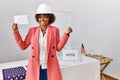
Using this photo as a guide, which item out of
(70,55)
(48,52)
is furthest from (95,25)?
(48,52)

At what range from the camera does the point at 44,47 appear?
1.38m

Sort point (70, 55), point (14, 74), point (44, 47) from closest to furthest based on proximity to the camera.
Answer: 1. point (44, 47)
2. point (14, 74)
3. point (70, 55)

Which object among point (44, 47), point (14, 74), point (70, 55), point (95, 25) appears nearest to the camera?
point (44, 47)

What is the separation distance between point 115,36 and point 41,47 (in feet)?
5.31

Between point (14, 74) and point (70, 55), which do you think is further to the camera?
point (70, 55)

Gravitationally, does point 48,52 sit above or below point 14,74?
above

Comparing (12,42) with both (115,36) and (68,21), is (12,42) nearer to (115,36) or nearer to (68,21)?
(68,21)

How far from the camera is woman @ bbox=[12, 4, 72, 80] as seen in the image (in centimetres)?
137

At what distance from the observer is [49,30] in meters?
1.40

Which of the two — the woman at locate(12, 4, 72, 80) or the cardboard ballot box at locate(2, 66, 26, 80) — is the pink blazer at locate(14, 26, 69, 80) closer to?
the woman at locate(12, 4, 72, 80)

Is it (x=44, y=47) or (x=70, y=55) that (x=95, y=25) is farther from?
(x=44, y=47)

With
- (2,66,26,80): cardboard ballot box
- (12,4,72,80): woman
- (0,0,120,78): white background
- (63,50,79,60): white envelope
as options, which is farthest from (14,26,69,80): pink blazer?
(0,0,120,78): white background

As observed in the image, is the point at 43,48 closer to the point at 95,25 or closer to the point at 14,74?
the point at 14,74

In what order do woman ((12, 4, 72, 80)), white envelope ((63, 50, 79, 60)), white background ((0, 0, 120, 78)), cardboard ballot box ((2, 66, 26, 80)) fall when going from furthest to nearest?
white background ((0, 0, 120, 78))
white envelope ((63, 50, 79, 60))
cardboard ballot box ((2, 66, 26, 80))
woman ((12, 4, 72, 80))
